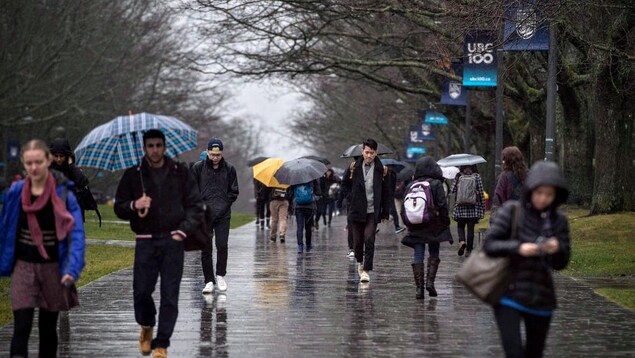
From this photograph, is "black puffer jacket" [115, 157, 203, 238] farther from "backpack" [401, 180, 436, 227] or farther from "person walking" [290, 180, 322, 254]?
"person walking" [290, 180, 322, 254]

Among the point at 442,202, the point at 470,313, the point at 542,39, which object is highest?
the point at 542,39

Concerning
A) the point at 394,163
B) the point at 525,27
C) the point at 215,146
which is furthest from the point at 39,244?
the point at 394,163

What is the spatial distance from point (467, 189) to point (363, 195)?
6.90 meters

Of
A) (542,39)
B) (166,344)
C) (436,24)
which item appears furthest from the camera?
(436,24)

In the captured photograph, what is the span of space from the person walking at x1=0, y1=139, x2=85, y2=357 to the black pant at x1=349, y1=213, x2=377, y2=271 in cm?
740

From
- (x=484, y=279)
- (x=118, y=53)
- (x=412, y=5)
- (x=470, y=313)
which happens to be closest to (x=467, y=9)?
(x=412, y=5)

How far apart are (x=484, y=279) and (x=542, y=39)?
13.1 metres

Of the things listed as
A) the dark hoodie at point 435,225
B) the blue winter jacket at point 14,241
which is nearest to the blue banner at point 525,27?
the dark hoodie at point 435,225

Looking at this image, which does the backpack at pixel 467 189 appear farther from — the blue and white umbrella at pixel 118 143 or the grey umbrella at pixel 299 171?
the blue and white umbrella at pixel 118 143

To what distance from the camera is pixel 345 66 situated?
126 feet

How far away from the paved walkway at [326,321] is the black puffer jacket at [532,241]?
304 centimetres

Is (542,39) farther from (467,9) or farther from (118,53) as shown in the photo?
(118,53)

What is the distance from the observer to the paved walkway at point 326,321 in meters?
11.3

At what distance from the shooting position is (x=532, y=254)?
7.84 metres
